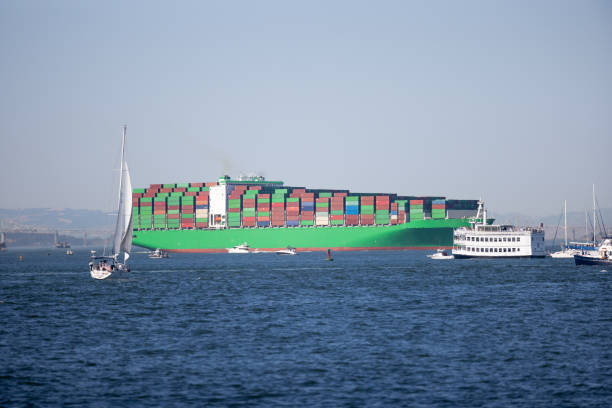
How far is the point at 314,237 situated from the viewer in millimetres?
165875

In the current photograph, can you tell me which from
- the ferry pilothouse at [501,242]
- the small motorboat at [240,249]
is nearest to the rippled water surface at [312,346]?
the ferry pilothouse at [501,242]

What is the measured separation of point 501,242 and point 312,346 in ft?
260

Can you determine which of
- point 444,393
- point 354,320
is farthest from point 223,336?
point 444,393

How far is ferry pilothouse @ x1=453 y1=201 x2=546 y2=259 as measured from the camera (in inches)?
4486

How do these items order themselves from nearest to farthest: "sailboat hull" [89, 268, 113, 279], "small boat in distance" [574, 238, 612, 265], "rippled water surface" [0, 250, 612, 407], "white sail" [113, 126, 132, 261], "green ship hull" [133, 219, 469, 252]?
"rippled water surface" [0, 250, 612, 407] < "white sail" [113, 126, 132, 261] < "sailboat hull" [89, 268, 113, 279] < "small boat in distance" [574, 238, 612, 265] < "green ship hull" [133, 219, 469, 252]

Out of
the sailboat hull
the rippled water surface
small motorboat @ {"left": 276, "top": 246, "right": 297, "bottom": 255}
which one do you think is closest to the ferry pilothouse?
the rippled water surface

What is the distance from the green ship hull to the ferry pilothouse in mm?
39126

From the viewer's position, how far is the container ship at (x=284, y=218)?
529ft

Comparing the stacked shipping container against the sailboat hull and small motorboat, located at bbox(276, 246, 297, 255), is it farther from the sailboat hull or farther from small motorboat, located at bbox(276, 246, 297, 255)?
the sailboat hull

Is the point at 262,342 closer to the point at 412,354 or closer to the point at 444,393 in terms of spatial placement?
the point at 412,354

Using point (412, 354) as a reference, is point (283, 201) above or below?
above

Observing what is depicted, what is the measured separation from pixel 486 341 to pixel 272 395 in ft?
49.9

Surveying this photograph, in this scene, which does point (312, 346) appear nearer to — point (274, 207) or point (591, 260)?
point (591, 260)

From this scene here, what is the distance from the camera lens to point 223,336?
43.2m
